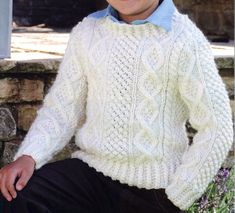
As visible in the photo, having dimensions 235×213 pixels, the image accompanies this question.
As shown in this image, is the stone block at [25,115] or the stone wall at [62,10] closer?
the stone block at [25,115]

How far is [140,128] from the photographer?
6.45 ft

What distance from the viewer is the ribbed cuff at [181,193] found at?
1.89 meters

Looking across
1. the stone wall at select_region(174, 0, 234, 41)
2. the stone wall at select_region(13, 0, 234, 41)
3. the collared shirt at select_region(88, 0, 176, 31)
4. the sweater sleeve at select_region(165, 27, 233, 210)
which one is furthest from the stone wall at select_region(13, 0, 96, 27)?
the sweater sleeve at select_region(165, 27, 233, 210)

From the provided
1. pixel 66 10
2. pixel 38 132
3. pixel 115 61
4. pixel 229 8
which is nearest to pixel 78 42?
pixel 115 61

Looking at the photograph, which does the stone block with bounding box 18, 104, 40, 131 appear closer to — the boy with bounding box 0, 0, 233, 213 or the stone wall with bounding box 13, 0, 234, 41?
the boy with bounding box 0, 0, 233, 213

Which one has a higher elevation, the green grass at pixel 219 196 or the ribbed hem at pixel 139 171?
the ribbed hem at pixel 139 171

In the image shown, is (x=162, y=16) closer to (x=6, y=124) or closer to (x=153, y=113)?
(x=153, y=113)

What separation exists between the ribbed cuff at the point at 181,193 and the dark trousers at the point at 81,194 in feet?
0.10

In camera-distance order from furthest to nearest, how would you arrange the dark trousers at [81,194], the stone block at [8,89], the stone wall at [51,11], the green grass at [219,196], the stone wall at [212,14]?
the stone wall at [51,11], the stone wall at [212,14], the green grass at [219,196], the stone block at [8,89], the dark trousers at [81,194]

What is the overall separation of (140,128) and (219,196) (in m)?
1.12

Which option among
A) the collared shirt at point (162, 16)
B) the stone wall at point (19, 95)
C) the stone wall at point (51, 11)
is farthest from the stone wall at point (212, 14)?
the collared shirt at point (162, 16)

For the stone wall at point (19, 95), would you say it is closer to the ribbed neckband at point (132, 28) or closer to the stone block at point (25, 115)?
the stone block at point (25, 115)

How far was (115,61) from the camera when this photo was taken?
1993mm

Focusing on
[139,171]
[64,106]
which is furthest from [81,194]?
[64,106]
